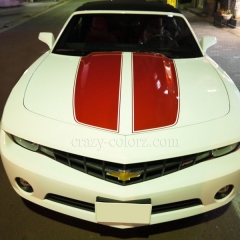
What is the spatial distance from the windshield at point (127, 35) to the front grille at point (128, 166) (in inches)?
53.1

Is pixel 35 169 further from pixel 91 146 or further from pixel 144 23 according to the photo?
pixel 144 23

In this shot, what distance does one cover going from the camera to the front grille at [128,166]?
64.1 inches

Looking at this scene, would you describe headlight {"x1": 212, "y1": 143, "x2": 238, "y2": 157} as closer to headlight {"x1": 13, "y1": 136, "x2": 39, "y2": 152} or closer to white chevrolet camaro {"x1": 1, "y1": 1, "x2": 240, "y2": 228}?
white chevrolet camaro {"x1": 1, "y1": 1, "x2": 240, "y2": 228}

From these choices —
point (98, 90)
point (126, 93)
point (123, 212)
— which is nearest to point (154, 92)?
point (126, 93)

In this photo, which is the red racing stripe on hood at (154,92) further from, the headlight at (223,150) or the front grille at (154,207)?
the front grille at (154,207)

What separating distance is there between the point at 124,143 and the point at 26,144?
2.12 ft

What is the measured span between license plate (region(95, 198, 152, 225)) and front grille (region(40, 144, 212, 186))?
124 millimetres

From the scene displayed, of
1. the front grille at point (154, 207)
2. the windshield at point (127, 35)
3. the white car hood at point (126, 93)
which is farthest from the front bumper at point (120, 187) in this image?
the windshield at point (127, 35)

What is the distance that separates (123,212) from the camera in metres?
1.62

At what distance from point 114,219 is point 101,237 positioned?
46 cm

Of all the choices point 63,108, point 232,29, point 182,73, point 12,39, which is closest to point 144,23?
point 182,73

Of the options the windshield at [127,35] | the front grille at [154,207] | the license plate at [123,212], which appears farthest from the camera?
the windshield at [127,35]

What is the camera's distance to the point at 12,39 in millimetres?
8672

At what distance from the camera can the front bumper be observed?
5.31 ft
